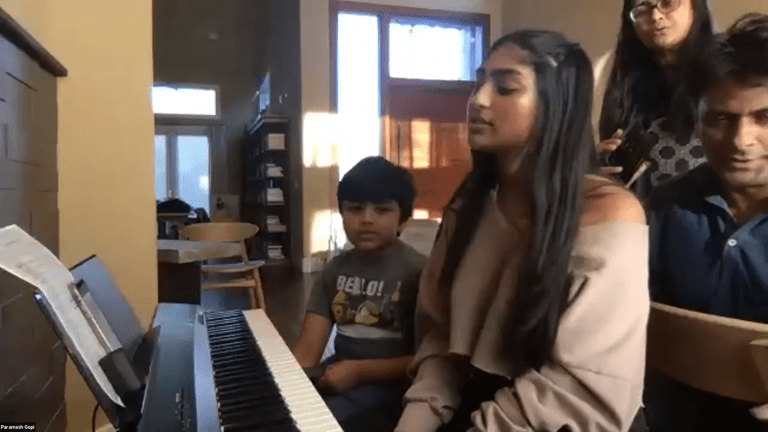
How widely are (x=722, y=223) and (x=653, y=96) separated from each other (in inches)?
18.9

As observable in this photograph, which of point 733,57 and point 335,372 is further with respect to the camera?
point 335,372

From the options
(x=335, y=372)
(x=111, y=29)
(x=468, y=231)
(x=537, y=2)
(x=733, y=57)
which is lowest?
(x=335, y=372)

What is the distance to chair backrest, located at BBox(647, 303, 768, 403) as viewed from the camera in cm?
77

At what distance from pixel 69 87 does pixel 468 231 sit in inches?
58.0

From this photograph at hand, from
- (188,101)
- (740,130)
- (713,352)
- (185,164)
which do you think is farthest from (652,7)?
(185,164)

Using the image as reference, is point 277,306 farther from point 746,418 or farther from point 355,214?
point 746,418

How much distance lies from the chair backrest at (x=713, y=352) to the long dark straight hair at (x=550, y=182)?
5.9 inches

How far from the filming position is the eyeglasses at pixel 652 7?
1.30 meters

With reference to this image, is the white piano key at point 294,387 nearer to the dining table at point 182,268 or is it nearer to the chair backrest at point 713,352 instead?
the chair backrest at point 713,352

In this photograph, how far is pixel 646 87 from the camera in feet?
4.61

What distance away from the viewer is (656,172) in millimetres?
1344

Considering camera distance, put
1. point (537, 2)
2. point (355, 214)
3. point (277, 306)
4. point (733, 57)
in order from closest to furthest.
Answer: point (733, 57)
point (355, 214)
point (277, 306)
point (537, 2)

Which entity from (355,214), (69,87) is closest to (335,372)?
(355,214)

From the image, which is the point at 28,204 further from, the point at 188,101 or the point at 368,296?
the point at 188,101
